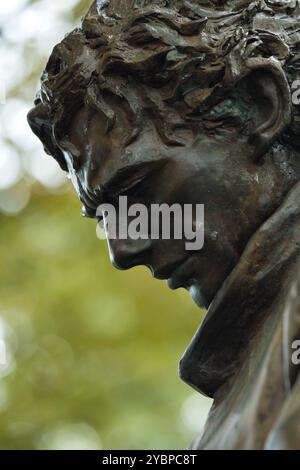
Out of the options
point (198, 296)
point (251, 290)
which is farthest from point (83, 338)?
point (251, 290)

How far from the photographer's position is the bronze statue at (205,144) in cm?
190

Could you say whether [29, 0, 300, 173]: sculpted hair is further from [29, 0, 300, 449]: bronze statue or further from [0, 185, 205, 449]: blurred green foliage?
[0, 185, 205, 449]: blurred green foliage

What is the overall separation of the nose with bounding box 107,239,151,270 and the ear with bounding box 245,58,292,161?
21 centimetres

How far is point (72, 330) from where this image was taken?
523 cm

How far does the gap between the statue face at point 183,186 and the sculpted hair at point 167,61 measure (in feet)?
0.07

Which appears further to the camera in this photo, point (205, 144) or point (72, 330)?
point (72, 330)

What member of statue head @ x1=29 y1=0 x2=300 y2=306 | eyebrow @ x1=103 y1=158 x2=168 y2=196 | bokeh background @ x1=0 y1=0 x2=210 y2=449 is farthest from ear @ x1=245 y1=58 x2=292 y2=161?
bokeh background @ x1=0 y1=0 x2=210 y2=449

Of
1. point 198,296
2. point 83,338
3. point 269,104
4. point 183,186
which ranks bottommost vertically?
point 83,338

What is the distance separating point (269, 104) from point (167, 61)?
0.16 meters

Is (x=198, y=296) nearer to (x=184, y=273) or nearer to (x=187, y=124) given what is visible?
(x=184, y=273)

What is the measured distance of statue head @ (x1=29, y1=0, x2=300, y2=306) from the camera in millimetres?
1945

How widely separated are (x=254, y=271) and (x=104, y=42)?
430 millimetres

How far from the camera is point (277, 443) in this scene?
140 centimetres

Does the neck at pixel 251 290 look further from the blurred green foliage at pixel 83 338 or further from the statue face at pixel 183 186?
the blurred green foliage at pixel 83 338
